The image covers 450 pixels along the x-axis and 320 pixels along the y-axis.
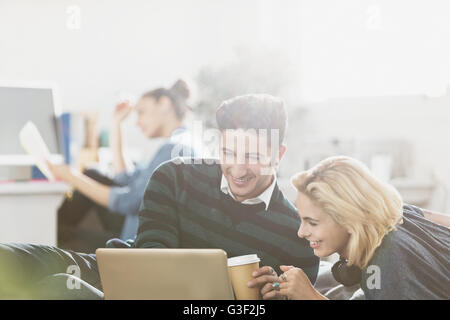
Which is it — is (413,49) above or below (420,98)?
above

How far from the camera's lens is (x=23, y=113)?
142cm

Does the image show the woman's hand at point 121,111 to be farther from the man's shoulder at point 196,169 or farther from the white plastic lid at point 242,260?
the white plastic lid at point 242,260

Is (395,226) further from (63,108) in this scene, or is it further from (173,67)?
(63,108)

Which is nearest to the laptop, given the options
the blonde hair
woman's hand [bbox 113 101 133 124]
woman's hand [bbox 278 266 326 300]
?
woman's hand [bbox 278 266 326 300]

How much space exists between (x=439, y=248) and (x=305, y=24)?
63cm

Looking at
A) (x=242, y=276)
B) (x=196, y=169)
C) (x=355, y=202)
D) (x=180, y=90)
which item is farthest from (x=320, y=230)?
(x=180, y=90)

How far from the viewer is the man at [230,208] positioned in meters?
1.29

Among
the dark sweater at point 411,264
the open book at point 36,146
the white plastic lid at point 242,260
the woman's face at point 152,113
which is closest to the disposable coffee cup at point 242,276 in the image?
the white plastic lid at point 242,260

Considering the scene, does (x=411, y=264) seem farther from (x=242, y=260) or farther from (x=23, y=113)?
(x=23, y=113)

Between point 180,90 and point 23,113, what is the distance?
0.42 meters

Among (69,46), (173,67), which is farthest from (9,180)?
(173,67)

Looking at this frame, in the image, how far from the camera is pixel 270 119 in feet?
4.26

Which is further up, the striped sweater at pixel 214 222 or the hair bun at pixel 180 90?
the hair bun at pixel 180 90

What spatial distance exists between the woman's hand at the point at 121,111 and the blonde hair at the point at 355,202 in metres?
0.49
